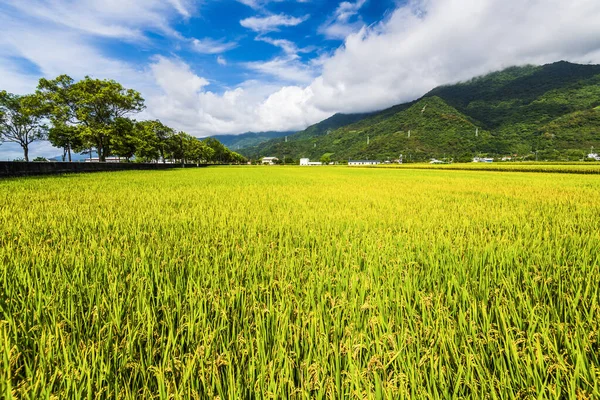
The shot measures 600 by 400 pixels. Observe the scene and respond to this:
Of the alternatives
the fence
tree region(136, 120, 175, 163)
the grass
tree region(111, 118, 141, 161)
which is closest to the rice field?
the fence

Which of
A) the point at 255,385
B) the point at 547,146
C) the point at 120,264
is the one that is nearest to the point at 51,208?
the point at 120,264

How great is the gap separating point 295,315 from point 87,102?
139ft

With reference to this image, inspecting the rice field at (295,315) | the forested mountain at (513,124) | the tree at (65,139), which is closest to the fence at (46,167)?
the tree at (65,139)

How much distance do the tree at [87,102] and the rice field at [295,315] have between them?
3751 centimetres

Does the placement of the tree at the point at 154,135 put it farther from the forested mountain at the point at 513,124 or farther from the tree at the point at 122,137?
the forested mountain at the point at 513,124

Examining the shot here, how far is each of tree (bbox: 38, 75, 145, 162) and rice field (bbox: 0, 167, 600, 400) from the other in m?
37.5

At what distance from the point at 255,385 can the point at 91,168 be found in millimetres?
33045

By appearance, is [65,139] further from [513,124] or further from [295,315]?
[513,124]

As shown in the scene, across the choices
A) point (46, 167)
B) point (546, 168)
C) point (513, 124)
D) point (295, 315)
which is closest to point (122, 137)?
point (46, 167)

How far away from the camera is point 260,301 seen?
1.78m

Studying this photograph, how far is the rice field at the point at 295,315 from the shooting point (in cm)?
105

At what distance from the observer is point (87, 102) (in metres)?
31.7

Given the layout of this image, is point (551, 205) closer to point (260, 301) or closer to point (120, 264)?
point (260, 301)

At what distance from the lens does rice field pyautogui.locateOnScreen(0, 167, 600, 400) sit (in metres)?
1.05
